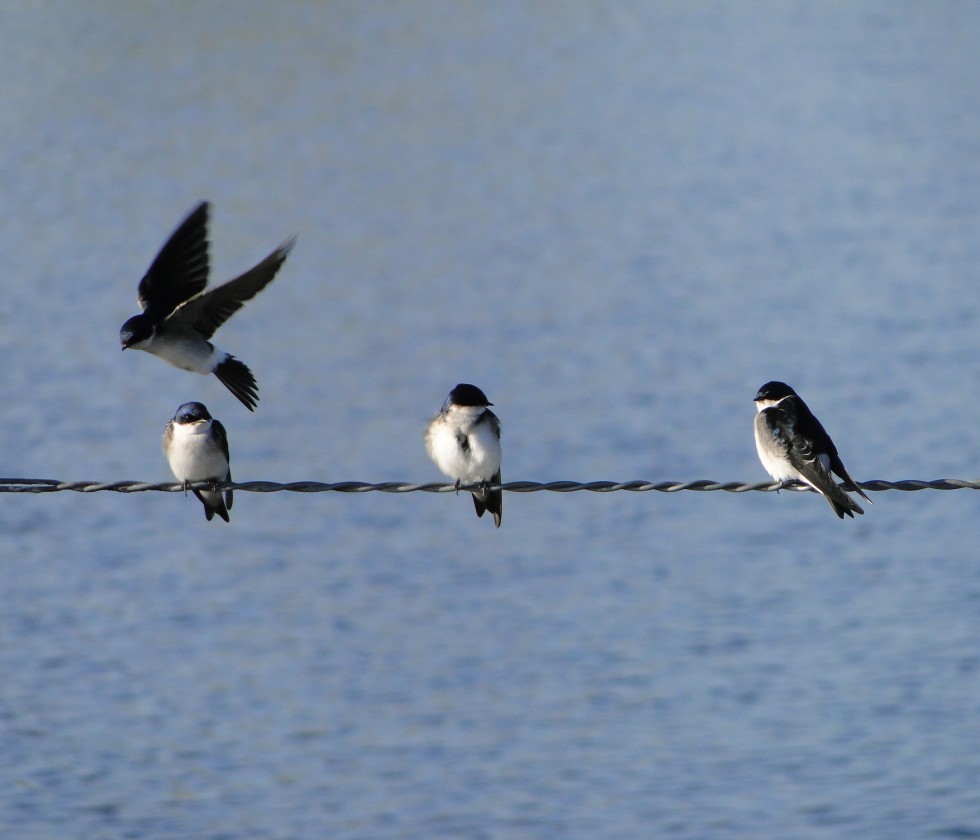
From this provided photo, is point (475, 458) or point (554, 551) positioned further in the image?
point (554, 551)

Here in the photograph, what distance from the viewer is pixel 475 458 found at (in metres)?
7.39

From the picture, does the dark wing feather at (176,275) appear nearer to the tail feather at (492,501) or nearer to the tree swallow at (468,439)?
the tree swallow at (468,439)

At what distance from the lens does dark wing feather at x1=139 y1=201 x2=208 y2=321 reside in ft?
25.9

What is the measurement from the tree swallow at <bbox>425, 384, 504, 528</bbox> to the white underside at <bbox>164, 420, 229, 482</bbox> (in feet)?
3.19

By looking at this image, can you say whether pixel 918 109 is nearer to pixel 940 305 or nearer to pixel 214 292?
pixel 940 305

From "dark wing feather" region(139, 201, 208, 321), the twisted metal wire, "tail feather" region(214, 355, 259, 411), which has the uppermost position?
"dark wing feather" region(139, 201, 208, 321)

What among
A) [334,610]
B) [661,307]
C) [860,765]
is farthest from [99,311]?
[860,765]

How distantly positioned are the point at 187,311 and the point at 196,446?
2.15ft

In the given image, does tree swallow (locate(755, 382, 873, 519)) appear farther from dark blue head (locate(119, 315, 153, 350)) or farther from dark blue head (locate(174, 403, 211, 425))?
dark blue head (locate(119, 315, 153, 350))

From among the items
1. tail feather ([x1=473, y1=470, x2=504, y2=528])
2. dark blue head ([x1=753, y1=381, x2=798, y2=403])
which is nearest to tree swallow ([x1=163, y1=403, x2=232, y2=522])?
tail feather ([x1=473, y1=470, x2=504, y2=528])

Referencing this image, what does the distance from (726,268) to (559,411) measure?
6.09 metres

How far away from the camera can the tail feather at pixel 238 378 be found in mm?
7926

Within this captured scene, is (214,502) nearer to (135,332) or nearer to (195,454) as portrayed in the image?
(195,454)

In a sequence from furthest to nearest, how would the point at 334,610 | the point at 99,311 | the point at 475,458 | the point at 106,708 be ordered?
the point at 99,311 < the point at 334,610 < the point at 106,708 < the point at 475,458
